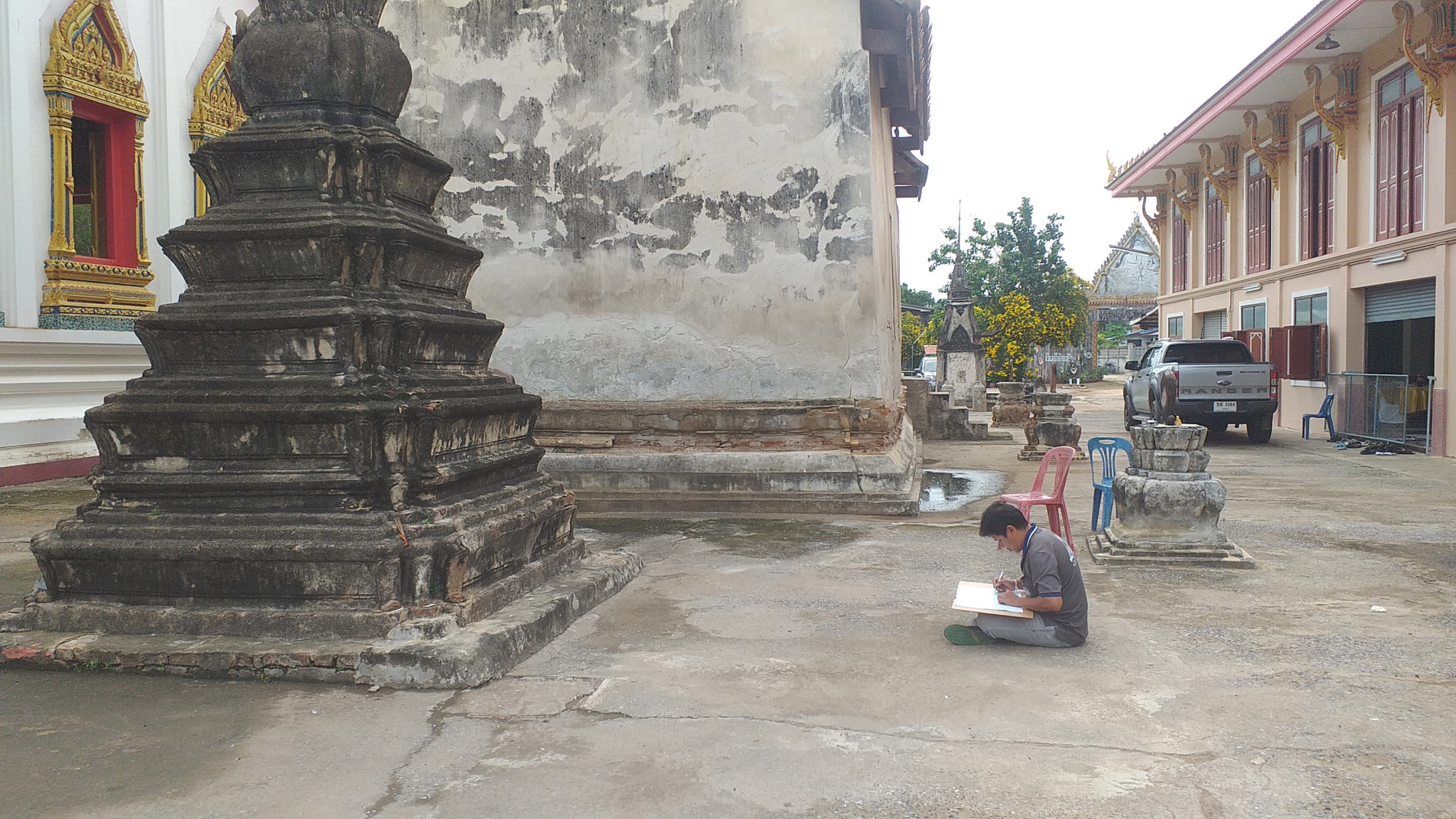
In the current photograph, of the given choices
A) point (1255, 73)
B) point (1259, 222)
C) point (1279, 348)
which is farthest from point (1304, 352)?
point (1255, 73)

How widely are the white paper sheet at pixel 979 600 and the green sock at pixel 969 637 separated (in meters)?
0.12

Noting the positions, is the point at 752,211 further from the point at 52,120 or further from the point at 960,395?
the point at 960,395

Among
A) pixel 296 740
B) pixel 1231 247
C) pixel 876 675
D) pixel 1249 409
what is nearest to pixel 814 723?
pixel 876 675

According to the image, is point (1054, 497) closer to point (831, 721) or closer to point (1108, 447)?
point (1108, 447)

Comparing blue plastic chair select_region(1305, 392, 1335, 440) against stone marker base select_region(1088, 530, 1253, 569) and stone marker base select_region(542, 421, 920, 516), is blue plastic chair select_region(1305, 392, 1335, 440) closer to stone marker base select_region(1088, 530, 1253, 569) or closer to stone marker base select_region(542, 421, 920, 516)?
stone marker base select_region(542, 421, 920, 516)

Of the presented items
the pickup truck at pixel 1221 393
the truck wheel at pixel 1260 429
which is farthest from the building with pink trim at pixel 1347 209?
the pickup truck at pixel 1221 393

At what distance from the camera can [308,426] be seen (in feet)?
14.4

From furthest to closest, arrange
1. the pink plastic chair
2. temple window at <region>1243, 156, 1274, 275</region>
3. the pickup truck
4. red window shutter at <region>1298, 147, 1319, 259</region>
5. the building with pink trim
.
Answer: temple window at <region>1243, 156, 1274, 275</region> → red window shutter at <region>1298, 147, 1319, 259</region> → the pickup truck → the building with pink trim → the pink plastic chair

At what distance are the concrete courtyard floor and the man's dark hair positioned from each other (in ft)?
1.67

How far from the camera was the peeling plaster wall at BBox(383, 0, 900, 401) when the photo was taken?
848cm

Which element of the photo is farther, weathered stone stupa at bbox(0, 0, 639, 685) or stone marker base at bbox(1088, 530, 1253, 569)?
stone marker base at bbox(1088, 530, 1253, 569)

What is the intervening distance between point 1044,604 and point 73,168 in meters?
11.3

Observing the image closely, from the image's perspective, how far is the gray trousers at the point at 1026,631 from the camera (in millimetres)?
4367

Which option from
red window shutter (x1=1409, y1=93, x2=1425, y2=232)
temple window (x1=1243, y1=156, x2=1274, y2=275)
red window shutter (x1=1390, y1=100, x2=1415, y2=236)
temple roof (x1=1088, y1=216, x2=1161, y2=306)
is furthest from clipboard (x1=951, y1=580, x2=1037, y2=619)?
temple roof (x1=1088, y1=216, x2=1161, y2=306)
